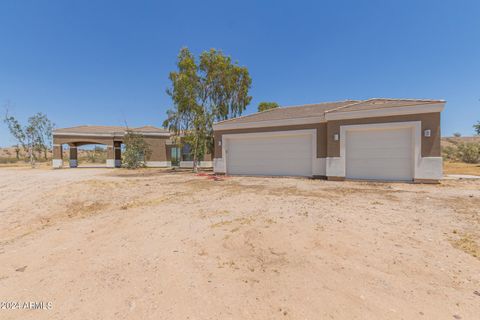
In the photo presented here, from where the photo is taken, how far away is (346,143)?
11258mm

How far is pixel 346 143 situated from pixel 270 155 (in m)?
4.40

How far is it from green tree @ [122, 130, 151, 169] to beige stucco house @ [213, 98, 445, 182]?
38.6 feet

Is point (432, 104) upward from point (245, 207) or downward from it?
upward

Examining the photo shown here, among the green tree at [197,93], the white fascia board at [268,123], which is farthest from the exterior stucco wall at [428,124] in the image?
the green tree at [197,93]

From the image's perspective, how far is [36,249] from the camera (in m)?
3.60

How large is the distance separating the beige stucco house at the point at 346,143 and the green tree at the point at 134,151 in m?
11.8

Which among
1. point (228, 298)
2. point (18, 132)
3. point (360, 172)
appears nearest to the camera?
point (228, 298)

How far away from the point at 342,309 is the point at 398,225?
3.12 m

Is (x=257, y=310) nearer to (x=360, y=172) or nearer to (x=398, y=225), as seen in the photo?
(x=398, y=225)

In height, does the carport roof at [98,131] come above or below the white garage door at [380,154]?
above

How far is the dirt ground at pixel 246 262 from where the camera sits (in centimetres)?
210

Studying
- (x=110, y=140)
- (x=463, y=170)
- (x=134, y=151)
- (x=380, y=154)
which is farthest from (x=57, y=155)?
(x=463, y=170)

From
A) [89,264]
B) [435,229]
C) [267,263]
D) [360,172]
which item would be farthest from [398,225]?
[360,172]

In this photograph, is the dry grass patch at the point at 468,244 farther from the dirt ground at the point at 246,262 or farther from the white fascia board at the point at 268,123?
the white fascia board at the point at 268,123
